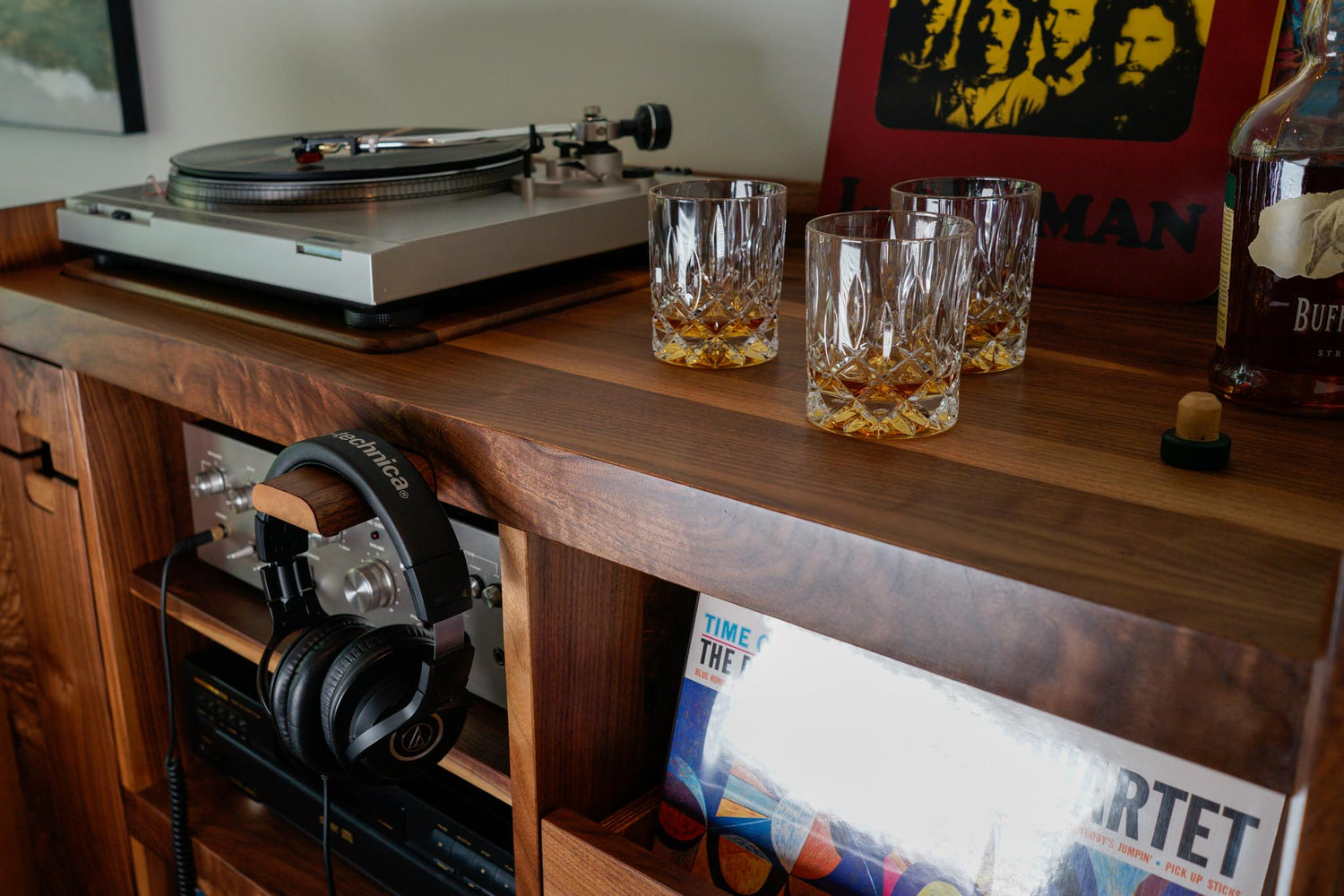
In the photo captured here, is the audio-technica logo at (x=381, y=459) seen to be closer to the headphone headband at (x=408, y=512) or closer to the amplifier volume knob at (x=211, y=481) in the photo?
the headphone headband at (x=408, y=512)

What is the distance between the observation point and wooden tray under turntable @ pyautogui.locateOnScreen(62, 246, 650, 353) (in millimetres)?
860

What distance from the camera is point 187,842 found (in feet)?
3.61

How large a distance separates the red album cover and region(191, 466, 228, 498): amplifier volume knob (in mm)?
694

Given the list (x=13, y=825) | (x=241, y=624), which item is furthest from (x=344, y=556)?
(x=13, y=825)

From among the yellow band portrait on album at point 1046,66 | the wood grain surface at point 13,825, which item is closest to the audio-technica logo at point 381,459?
the yellow band portrait on album at point 1046,66

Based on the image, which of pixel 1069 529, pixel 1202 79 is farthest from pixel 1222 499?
pixel 1202 79

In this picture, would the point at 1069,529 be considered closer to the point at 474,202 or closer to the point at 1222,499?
the point at 1222,499

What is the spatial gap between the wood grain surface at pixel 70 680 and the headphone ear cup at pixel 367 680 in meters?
0.61

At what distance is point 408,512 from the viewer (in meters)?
0.65

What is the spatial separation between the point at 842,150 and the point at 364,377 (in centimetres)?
57

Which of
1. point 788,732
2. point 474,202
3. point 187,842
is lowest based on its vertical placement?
point 187,842

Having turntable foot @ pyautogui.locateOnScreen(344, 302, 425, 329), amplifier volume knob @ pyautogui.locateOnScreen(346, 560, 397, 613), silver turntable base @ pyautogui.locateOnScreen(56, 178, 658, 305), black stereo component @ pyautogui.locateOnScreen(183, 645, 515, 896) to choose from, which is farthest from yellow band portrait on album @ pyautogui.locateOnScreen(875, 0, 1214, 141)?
black stereo component @ pyautogui.locateOnScreen(183, 645, 515, 896)

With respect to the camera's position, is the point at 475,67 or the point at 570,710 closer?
the point at 570,710

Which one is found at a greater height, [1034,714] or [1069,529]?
[1069,529]
